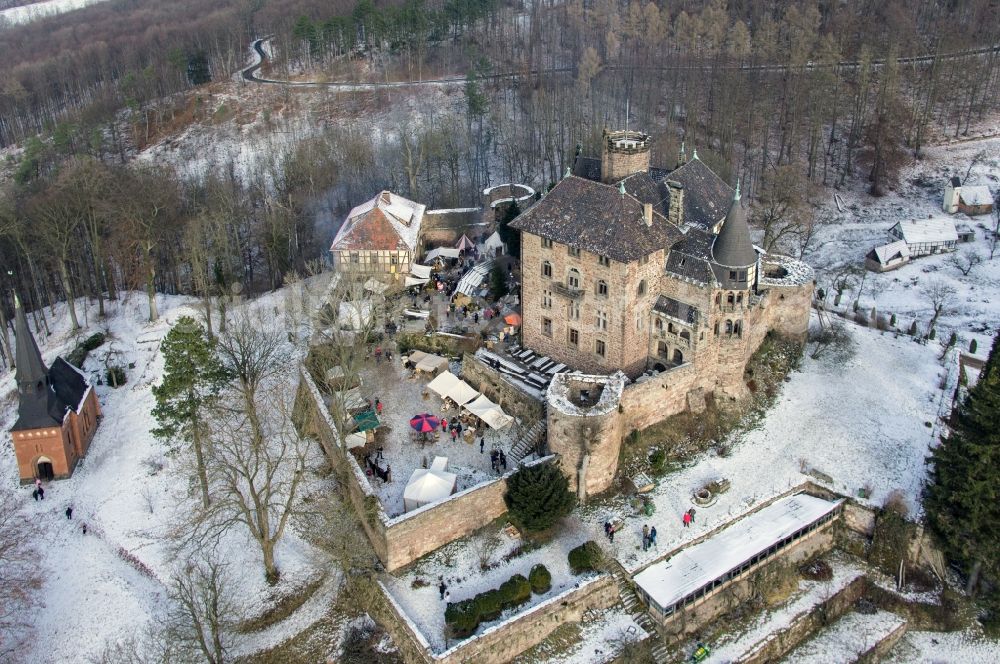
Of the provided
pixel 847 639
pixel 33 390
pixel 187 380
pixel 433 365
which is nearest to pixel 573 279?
pixel 433 365

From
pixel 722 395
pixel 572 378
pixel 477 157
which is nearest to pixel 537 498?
pixel 572 378

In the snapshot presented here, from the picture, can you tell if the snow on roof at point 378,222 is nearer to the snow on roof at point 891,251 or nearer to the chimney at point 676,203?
the chimney at point 676,203

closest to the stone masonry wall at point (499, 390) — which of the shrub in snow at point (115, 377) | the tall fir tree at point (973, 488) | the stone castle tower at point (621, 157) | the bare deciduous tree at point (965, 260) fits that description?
the stone castle tower at point (621, 157)

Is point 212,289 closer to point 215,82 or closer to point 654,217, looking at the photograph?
point 654,217

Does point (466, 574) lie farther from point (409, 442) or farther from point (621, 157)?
point (621, 157)

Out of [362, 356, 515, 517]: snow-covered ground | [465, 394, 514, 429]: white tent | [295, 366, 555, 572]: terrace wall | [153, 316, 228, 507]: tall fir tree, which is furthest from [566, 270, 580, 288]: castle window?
[153, 316, 228, 507]: tall fir tree

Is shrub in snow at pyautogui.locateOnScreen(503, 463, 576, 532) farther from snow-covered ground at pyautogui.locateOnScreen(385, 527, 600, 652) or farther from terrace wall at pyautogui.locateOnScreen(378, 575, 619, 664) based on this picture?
terrace wall at pyautogui.locateOnScreen(378, 575, 619, 664)
